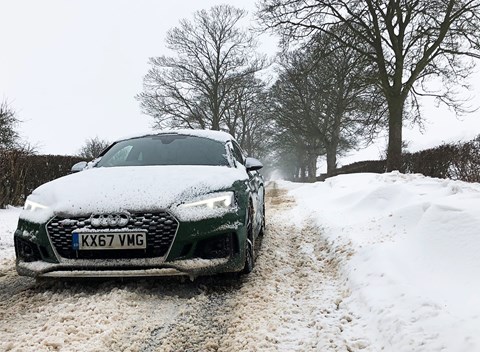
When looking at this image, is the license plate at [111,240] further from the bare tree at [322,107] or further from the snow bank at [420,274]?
the bare tree at [322,107]

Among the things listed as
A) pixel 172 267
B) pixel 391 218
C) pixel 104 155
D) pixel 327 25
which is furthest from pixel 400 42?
pixel 172 267

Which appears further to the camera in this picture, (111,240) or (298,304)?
(298,304)

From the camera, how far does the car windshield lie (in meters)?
4.05

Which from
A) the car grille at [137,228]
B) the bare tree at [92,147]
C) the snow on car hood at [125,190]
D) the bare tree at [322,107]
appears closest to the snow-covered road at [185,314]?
the car grille at [137,228]

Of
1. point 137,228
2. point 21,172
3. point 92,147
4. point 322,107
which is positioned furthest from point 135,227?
point 92,147

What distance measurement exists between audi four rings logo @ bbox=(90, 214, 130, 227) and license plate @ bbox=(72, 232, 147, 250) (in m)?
0.07

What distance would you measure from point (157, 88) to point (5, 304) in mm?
25869

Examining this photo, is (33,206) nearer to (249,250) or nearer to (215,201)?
(215,201)

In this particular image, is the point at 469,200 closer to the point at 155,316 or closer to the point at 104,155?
the point at 155,316

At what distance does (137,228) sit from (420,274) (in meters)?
2.18

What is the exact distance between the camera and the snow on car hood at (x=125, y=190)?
2.86m

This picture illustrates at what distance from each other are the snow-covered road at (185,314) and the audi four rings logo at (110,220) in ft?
1.84

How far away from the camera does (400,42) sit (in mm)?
15445

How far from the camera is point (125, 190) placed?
9.88 ft
